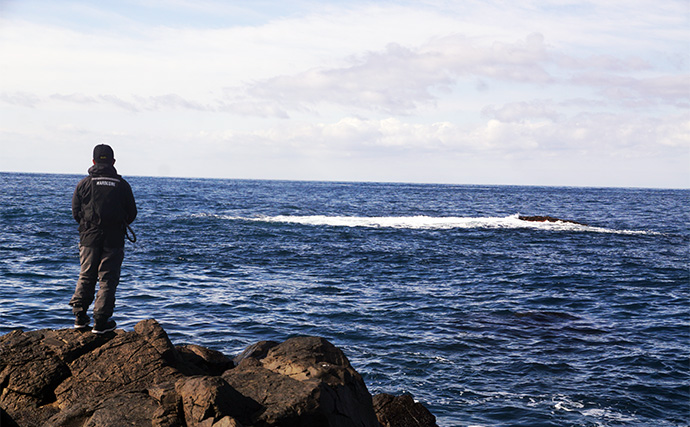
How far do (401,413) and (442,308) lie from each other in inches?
402

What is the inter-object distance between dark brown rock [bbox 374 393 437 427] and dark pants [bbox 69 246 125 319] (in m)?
4.20

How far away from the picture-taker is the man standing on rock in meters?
8.66

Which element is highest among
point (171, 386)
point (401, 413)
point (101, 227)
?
point (101, 227)

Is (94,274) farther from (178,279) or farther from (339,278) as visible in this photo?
(339,278)

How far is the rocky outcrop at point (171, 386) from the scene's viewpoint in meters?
6.27

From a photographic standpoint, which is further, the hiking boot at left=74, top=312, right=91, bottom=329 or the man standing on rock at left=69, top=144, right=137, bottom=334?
the hiking boot at left=74, top=312, right=91, bottom=329

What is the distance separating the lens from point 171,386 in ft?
23.5

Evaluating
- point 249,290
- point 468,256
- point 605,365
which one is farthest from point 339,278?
point 605,365

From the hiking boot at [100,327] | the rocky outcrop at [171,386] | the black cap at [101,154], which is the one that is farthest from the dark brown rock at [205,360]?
the black cap at [101,154]

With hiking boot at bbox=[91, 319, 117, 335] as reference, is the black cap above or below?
above

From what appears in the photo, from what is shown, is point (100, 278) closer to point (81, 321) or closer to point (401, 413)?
point (81, 321)

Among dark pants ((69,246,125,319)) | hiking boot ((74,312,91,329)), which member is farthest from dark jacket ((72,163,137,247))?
hiking boot ((74,312,91,329))

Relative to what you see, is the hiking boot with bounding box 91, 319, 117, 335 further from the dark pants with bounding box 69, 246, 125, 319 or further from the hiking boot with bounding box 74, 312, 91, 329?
the hiking boot with bounding box 74, 312, 91, 329

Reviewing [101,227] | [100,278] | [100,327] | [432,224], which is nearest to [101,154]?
[101,227]
